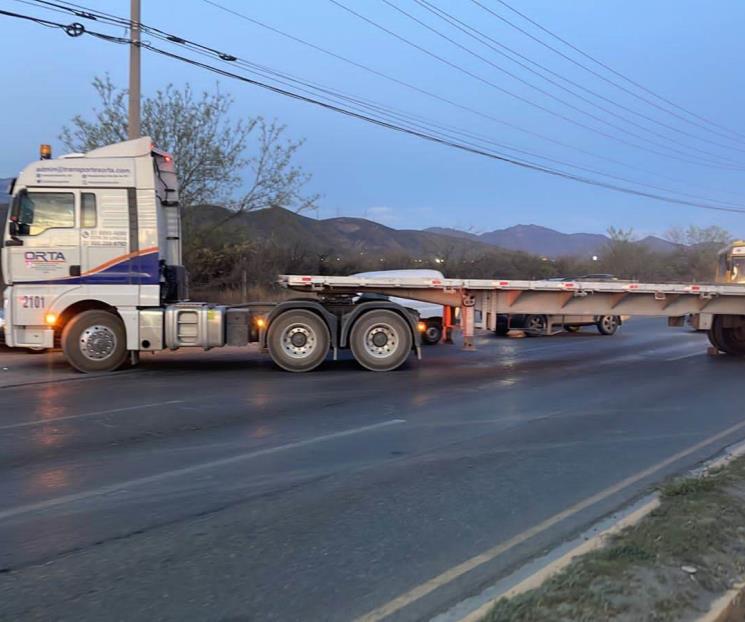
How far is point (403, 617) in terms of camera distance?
12.0 ft

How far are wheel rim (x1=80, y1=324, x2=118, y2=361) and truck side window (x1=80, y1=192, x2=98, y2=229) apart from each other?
1751 millimetres

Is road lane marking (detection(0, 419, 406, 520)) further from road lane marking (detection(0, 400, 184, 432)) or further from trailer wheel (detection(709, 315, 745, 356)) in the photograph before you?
trailer wheel (detection(709, 315, 745, 356))

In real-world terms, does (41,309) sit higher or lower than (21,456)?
higher

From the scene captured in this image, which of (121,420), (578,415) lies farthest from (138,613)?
(578,415)

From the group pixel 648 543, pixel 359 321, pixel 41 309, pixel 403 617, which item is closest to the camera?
pixel 403 617

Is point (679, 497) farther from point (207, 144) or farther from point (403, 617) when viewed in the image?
point (207, 144)

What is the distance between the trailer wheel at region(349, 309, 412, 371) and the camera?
13359mm

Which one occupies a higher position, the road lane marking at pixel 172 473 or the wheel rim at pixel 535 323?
the wheel rim at pixel 535 323

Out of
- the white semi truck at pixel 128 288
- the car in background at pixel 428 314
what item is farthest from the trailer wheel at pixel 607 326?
the white semi truck at pixel 128 288

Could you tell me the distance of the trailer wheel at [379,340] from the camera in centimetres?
1336

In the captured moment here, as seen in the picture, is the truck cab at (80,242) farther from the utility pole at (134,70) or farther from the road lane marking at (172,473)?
the road lane marking at (172,473)

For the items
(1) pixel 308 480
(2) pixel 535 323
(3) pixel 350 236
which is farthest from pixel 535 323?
(3) pixel 350 236

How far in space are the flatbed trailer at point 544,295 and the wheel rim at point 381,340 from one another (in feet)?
2.83

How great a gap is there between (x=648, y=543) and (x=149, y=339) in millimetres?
9929
